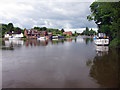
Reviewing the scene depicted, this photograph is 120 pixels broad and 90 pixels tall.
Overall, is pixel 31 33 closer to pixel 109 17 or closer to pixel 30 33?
pixel 30 33

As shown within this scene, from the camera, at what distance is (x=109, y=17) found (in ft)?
87.0

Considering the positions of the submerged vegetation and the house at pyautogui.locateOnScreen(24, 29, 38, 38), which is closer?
the submerged vegetation

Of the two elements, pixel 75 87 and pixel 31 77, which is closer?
pixel 75 87

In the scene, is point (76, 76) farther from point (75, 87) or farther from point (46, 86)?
point (46, 86)

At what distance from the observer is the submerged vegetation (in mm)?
18311

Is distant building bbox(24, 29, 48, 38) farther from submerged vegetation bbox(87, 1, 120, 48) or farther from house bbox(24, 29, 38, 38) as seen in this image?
submerged vegetation bbox(87, 1, 120, 48)

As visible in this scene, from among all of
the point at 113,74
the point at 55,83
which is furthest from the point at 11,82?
the point at 113,74

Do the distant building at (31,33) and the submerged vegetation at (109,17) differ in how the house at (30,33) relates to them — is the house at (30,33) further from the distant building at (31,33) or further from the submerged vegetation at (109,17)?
the submerged vegetation at (109,17)

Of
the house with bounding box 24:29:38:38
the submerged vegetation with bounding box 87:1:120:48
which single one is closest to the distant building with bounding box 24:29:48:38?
the house with bounding box 24:29:38:38

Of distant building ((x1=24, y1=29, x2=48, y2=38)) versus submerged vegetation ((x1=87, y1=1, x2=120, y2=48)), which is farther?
distant building ((x1=24, y1=29, x2=48, y2=38))

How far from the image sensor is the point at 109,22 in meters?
28.6

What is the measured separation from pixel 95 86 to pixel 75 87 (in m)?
1.30

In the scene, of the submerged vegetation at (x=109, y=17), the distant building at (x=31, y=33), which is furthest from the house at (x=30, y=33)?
the submerged vegetation at (x=109, y=17)

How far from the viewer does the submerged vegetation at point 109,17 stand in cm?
1831
